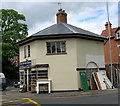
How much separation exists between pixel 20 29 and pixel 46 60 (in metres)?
18.4

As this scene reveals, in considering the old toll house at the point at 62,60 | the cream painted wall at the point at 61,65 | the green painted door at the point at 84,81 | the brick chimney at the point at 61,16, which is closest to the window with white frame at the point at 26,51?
the old toll house at the point at 62,60

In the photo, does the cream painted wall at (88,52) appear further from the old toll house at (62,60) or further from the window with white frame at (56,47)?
the window with white frame at (56,47)

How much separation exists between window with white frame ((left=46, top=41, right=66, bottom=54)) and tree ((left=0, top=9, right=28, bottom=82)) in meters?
15.0

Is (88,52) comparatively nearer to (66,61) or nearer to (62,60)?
(66,61)

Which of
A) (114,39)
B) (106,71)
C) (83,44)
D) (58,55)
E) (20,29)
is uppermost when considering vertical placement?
(20,29)

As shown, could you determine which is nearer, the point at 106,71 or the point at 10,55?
the point at 106,71

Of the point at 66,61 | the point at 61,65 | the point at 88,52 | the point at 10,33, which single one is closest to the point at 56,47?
the point at 66,61

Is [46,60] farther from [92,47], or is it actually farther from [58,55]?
[92,47]

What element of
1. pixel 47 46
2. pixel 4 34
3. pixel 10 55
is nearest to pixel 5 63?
pixel 10 55

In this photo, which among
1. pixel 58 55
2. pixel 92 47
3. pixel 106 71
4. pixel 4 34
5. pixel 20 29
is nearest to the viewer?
pixel 58 55

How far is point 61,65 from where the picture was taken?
1711 centimetres

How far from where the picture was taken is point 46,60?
57.1 ft

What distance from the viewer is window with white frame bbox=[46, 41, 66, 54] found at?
691 inches

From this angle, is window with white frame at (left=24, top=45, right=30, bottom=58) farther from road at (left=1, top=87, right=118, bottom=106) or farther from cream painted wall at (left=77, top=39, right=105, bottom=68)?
road at (left=1, top=87, right=118, bottom=106)
